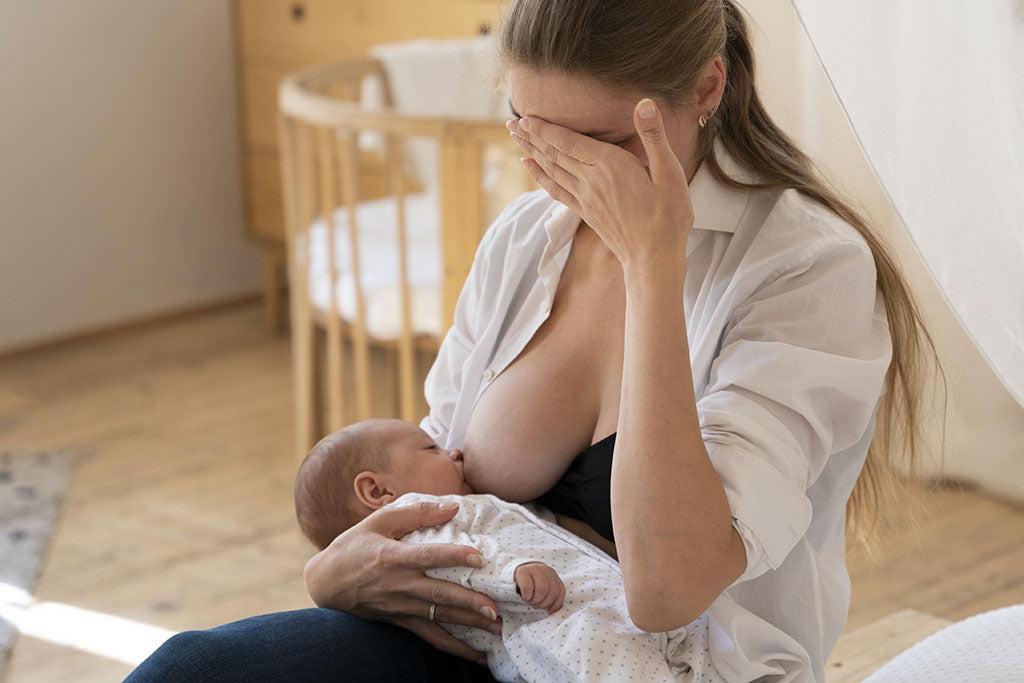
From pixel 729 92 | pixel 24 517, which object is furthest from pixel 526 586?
pixel 24 517

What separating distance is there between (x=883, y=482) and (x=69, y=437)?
2.49 metres

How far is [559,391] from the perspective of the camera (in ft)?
3.91

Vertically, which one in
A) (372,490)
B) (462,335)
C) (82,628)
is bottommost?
(82,628)

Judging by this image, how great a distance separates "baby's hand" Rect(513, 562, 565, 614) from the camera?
105 centimetres

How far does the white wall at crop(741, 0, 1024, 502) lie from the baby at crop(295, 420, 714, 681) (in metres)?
0.36

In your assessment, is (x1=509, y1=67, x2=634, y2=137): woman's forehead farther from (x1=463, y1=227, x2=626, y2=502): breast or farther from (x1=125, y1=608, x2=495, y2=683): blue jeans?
(x1=125, y1=608, x2=495, y2=683): blue jeans

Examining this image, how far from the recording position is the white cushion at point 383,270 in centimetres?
249

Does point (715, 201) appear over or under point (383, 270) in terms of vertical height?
over

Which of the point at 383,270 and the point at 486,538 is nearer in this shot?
the point at 486,538

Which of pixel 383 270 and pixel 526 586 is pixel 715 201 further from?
pixel 383 270

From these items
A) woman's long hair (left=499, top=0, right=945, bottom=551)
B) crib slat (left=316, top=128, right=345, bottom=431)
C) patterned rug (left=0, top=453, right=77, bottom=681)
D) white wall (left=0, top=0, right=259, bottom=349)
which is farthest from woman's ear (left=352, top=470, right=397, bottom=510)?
white wall (left=0, top=0, right=259, bottom=349)

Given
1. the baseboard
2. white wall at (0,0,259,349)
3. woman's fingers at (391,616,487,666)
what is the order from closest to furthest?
woman's fingers at (391,616,487,666)
white wall at (0,0,259,349)
the baseboard

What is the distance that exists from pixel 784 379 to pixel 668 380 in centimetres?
10

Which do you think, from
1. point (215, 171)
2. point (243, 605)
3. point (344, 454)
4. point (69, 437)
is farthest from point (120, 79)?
point (344, 454)
